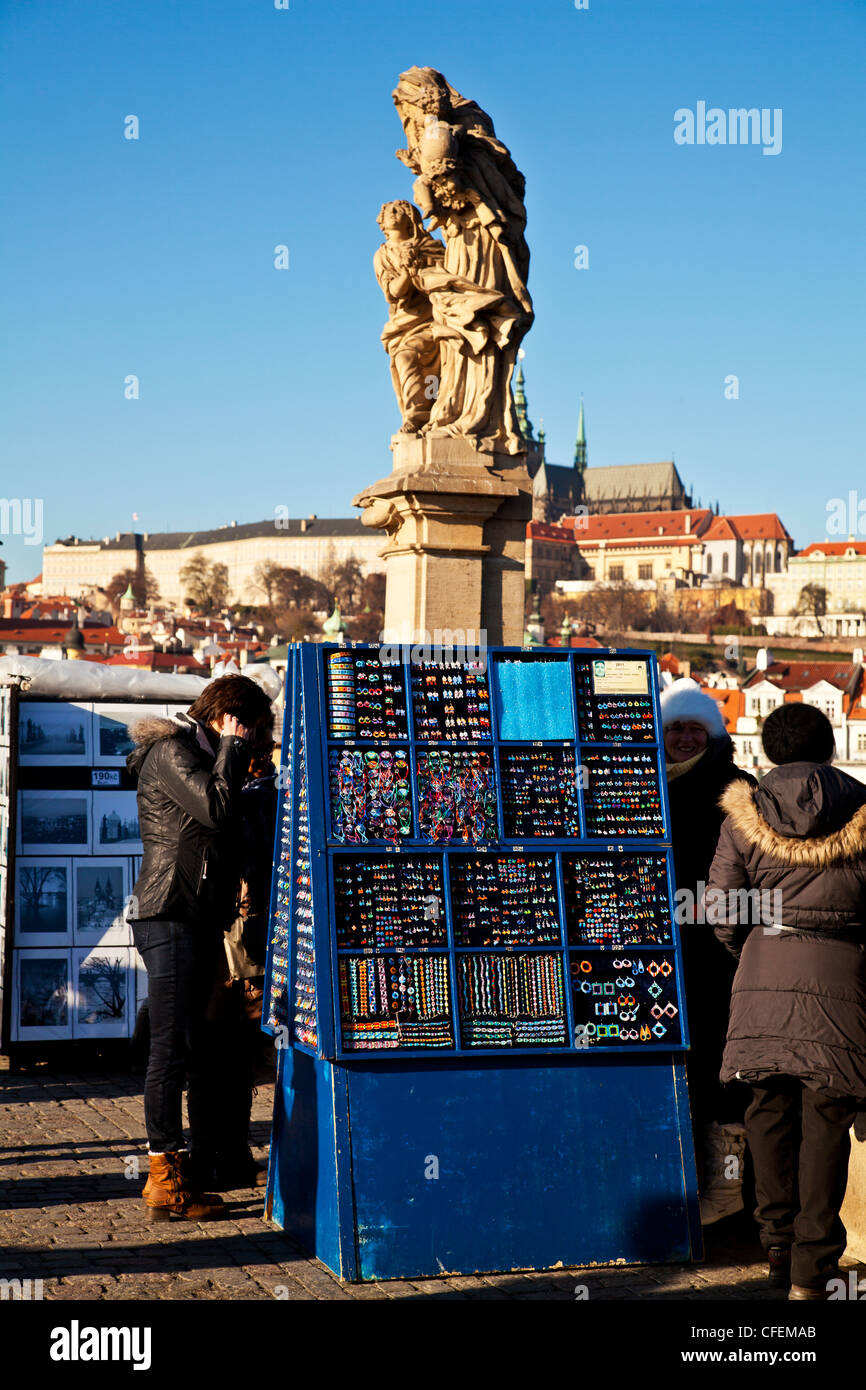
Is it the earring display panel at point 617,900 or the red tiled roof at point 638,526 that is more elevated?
the red tiled roof at point 638,526

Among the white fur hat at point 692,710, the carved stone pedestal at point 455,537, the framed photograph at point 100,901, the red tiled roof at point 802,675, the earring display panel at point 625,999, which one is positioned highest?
the red tiled roof at point 802,675

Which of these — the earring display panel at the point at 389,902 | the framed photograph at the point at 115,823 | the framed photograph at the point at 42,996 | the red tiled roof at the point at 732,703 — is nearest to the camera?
the earring display panel at the point at 389,902

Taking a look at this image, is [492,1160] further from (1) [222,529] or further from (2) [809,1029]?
(1) [222,529]

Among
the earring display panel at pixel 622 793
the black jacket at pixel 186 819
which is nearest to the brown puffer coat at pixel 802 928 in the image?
the earring display panel at pixel 622 793

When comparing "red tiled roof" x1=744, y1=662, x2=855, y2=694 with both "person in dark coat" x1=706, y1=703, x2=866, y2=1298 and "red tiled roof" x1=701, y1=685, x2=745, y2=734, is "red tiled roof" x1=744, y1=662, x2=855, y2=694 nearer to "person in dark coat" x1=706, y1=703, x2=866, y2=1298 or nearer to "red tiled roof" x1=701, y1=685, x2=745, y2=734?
"red tiled roof" x1=701, y1=685, x2=745, y2=734

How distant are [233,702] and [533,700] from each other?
92cm

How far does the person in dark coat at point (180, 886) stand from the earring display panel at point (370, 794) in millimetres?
450

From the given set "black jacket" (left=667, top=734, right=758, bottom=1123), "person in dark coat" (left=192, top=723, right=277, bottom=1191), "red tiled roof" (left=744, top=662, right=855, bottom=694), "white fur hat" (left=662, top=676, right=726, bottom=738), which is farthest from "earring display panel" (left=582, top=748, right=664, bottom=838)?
"red tiled roof" (left=744, top=662, right=855, bottom=694)

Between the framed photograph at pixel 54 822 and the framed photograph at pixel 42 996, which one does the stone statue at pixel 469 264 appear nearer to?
the framed photograph at pixel 54 822

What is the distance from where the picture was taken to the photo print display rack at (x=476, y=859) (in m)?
4.58

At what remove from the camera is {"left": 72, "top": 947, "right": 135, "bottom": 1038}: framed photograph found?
7.53m

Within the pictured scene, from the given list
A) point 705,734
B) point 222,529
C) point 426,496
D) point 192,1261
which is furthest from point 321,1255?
point 222,529

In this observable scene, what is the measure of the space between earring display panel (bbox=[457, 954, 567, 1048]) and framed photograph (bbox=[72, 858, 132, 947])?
10.8ft

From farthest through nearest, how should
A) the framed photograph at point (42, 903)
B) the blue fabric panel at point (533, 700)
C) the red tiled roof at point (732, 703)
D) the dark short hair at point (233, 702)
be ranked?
1. the red tiled roof at point (732, 703)
2. the framed photograph at point (42, 903)
3. the dark short hair at point (233, 702)
4. the blue fabric panel at point (533, 700)
